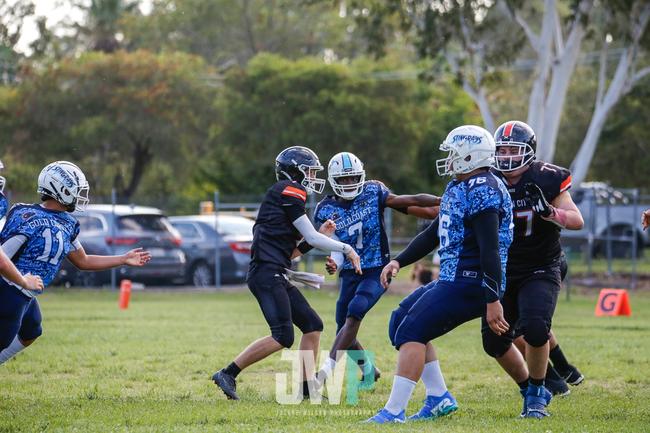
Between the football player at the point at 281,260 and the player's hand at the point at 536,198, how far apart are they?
1.46 meters

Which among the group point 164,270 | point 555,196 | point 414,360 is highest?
point 555,196

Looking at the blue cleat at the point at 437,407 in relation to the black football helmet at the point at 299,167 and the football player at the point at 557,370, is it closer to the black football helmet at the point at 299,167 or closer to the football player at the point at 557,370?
the football player at the point at 557,370

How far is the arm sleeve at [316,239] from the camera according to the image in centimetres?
827

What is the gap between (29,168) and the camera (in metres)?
39.5

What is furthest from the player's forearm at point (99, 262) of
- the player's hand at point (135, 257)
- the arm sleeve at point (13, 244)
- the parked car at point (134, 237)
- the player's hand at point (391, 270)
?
the parked car at point (134, 237)

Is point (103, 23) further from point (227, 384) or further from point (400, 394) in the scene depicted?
point (400, 394)

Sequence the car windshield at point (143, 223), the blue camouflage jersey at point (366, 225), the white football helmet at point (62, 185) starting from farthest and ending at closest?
1. the car windshield at point (143, 223)
2. the blue camouflage jersey at point (366, 225)
3. the white football helmet at point (62, 185)

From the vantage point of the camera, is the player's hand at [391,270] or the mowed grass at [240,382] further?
the player's hand at [391,270]

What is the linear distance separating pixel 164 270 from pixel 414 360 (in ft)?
55.6

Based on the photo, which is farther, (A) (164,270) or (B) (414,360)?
(A) (164,270)

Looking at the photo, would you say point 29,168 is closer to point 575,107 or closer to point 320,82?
point 320,82

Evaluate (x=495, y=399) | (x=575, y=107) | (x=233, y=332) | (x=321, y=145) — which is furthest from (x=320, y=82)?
(x=495, y=399)

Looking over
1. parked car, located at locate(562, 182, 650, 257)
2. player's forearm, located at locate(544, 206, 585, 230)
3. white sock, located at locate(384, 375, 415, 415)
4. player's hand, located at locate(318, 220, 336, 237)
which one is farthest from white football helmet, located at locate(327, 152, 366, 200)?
parked car, located at locate(562, 182, 650, 257)

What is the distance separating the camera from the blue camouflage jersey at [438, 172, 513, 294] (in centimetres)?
703
